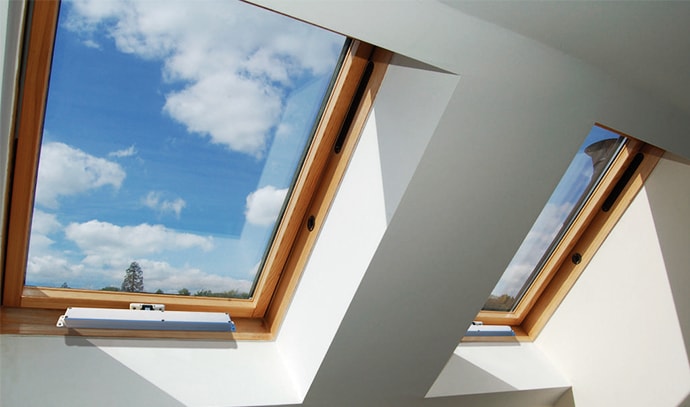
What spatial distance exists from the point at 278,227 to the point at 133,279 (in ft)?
1.76

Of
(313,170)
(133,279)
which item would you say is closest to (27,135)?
(133,279)

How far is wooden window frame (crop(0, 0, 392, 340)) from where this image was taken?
4.89 ft

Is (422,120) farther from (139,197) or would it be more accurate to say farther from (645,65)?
(139,197)

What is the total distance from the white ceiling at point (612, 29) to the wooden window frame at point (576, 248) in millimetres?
828

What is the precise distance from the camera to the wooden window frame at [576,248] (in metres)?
2.43

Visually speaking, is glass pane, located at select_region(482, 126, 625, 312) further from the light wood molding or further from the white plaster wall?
the light wood molding

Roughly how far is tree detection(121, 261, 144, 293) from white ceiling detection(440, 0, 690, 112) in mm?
1350

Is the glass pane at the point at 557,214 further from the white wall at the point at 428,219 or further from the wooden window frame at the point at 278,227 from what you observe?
the wooden window frame at the point at 278,227

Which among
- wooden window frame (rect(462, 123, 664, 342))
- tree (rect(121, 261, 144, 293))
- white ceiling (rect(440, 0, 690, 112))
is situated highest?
wooden window frame (rect(462, 123, 664, 342))

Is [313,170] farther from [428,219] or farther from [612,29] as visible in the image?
[612,29]

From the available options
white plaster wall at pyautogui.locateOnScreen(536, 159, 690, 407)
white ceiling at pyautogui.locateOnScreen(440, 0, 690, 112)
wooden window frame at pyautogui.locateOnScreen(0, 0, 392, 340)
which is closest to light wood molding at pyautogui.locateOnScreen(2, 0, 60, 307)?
wooden window frame at pyautogui.locateOnScreen(0, 0, 392, 340)

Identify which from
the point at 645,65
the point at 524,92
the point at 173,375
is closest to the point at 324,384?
the point at 173,375

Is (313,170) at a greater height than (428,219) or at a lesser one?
greater

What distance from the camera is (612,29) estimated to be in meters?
1.41
